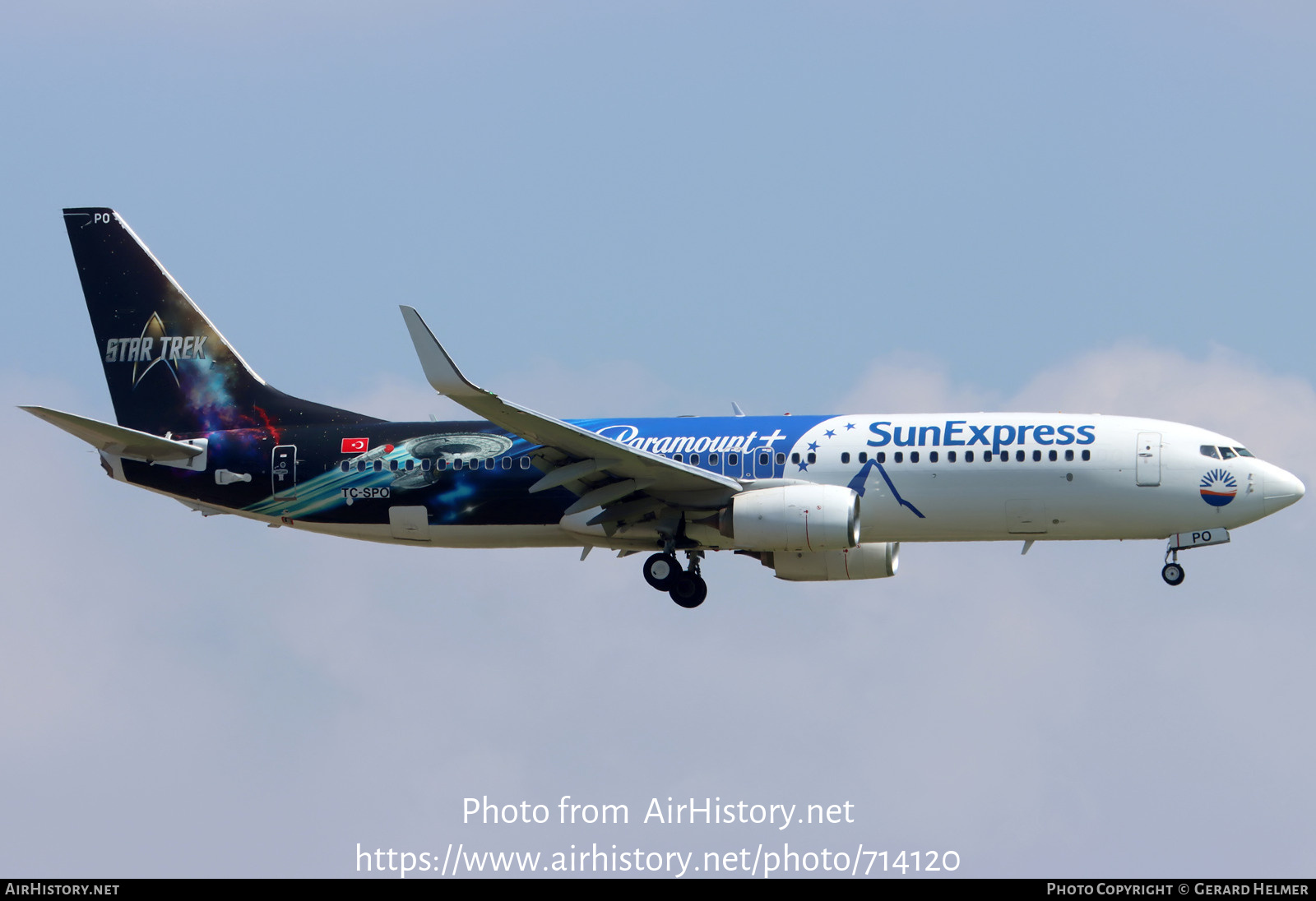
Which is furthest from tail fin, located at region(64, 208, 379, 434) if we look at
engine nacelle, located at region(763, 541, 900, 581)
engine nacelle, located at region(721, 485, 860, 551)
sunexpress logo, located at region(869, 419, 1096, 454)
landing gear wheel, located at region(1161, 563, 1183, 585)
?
landing gear wheel, located at region(1161, 563, 1183, 585)

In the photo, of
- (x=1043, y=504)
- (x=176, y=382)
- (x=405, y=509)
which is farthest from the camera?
(x=176, y=382)

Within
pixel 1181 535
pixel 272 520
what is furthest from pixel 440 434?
pixel 1181 535

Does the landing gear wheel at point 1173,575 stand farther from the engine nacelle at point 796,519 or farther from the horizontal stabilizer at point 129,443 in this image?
the horizontal stabilizer at point 129,443

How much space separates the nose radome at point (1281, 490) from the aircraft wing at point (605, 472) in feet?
41.2

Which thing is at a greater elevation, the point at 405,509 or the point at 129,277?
the point at 129,277

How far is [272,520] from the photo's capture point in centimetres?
4703

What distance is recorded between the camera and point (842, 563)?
1847 inches

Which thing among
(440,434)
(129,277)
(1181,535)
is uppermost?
(129,277)

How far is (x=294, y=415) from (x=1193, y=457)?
2325cm

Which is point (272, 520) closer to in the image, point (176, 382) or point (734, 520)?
point (176, 382)

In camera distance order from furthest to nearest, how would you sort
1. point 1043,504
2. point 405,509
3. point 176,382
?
point 176,382 → point 405,509 → point 1043,504

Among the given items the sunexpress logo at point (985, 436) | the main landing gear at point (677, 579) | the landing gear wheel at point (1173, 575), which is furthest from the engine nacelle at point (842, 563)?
the landing gear wheel at point (1173, 575)

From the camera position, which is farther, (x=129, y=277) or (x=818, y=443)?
(x=129, y=277)

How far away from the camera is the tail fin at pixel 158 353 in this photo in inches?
1905
